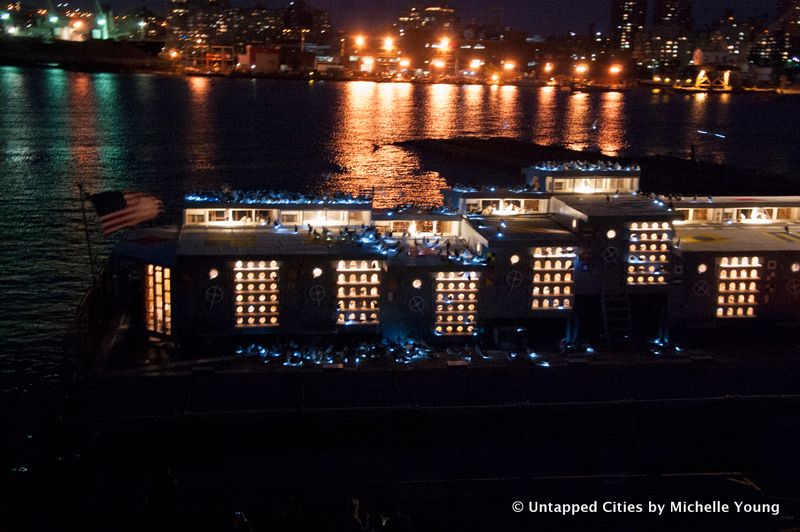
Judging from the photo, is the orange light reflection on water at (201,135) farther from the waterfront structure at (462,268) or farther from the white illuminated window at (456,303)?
the white illuminated window at (456,303)

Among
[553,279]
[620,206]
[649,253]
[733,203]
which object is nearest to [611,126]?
[733,203]

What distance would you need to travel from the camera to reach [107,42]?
130 m

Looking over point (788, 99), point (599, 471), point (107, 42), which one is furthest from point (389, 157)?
point (107, 42)

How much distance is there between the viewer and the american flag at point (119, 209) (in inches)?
572

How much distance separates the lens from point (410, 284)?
1439cm

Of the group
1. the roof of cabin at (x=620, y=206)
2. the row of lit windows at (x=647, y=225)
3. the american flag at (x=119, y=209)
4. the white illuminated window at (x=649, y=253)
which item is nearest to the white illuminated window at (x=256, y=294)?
the american flag at (x=119, y=209)

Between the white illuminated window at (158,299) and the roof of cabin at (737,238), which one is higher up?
the roof of cabin at (737,238)

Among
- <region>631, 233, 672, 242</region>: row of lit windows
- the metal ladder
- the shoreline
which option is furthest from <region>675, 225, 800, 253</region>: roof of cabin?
the shoreline

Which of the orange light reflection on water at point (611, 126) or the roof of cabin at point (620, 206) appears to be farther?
the orange light reflection on water at point (611, 126)

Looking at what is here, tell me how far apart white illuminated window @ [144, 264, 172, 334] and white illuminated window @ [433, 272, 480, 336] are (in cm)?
450

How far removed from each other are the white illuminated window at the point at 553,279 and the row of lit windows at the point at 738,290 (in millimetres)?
2898

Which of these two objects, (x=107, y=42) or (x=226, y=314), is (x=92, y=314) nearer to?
(x=226, y=314)

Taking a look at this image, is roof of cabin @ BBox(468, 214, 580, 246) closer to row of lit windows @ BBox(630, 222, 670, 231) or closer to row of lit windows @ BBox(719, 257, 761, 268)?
row of lit windows @ BBox(630, 222, 670, 231)

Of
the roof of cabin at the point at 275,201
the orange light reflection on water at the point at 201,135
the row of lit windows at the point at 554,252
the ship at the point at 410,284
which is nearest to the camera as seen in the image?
the ship at the point at 410,284
